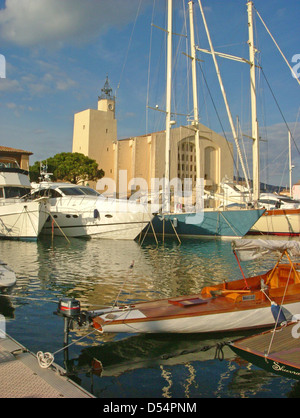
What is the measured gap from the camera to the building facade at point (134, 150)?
52.4 meters

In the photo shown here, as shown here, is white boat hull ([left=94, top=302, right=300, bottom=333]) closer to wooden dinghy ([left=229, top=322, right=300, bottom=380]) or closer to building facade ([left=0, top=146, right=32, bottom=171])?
wooden dinghy ([left=229, top=322, right=300, bottom=380])

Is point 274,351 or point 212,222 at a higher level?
point 212,222

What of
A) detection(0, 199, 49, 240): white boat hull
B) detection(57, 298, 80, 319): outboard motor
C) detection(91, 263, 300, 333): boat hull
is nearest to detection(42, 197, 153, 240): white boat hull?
detection(0, 199, 49, 240): white boat hull

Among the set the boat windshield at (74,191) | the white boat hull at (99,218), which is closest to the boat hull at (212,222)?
the white boat hull at (99,218)

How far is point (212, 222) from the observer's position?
94.1 ft

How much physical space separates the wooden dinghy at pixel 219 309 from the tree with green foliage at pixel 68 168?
121 feet

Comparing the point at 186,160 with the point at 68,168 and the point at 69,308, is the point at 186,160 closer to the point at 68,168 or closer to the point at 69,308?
the point at 68,168

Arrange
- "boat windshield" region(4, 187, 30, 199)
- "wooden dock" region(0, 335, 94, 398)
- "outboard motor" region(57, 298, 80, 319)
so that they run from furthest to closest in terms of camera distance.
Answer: "boat windshield" region(4, 187, 30, 199) → "outboard motor" region(57, 298, 80, 319) → "wooden dock" region(0, 335, 94, 398)

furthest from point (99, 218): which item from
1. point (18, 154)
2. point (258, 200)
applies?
point (18, 154)

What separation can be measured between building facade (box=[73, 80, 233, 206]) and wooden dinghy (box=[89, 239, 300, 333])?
41.7m

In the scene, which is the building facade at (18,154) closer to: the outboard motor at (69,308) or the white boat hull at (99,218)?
the white boat hull at (99,218)

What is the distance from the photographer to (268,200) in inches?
1505

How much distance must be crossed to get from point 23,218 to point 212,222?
44.7 feet

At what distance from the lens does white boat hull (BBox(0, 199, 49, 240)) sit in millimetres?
24469
